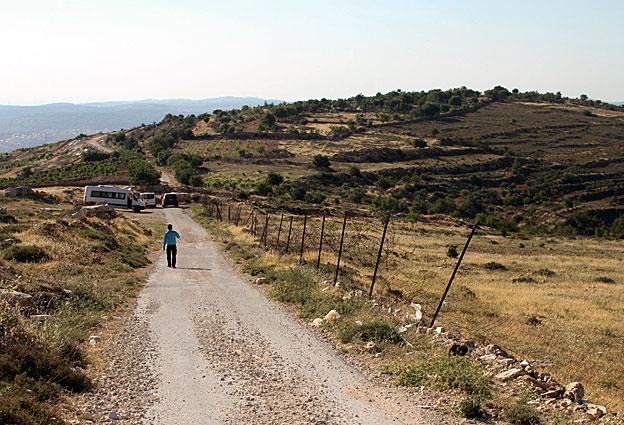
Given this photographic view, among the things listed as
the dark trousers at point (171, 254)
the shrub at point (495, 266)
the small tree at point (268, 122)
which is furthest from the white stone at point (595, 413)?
the small tree at point (268, 122)

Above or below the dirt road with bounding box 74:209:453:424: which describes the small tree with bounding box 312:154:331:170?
below

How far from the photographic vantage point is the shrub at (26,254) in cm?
1800

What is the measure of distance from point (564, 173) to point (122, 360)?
96.3 metres

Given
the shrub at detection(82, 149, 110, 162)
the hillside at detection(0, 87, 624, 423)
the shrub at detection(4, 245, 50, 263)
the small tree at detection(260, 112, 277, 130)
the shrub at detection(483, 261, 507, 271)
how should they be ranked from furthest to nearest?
the small tree at detection(260, 112, 277, 130) < the shrub at detection(82, 149, 110, 162) < the shrub at detection(483, 261, 507, 271) < the shrub at detection(4, 245, 50, 263) < the hillside at detection(0, 87, 624, 423)

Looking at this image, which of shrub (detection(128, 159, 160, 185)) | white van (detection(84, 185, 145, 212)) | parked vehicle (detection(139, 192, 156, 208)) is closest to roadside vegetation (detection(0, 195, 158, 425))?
white van (detection(84, 185, 145, 212))

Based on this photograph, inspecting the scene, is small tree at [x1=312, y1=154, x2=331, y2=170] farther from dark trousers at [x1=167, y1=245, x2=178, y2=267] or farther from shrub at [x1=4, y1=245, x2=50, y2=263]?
shrub at [x1=4, y1=245, x2=50, y2=263]

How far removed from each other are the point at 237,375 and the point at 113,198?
176 ft

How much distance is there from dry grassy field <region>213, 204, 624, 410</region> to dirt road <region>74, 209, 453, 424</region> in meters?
4.61

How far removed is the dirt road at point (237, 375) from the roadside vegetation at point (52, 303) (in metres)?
0.69

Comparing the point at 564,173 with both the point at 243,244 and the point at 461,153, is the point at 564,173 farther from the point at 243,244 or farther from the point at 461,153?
the point at 243,244

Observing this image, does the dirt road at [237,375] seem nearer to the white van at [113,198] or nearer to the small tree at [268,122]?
the white van at [113,198]

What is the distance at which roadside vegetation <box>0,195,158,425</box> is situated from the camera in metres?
7.95

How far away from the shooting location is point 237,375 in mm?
9711

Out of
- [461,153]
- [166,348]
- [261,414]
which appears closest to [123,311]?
[166,348]
